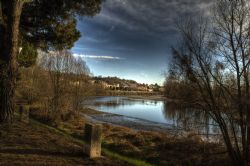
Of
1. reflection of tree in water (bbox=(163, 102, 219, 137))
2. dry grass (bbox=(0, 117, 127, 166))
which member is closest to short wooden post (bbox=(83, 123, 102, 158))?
dry grass (bbox=(0, 117, 127, 166))

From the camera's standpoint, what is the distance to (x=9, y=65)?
838 centimetres

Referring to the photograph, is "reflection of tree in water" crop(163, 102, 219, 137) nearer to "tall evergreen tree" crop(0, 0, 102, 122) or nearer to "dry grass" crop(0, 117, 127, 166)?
"dry grass" crop(0, 117, 127, 166)

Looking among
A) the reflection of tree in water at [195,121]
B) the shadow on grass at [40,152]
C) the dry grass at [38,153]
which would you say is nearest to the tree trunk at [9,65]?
the dry grass at [38,153]

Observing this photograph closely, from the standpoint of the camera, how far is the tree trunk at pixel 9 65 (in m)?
8.35

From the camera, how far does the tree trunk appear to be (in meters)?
Result: 8.35

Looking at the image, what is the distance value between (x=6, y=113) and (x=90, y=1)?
5.63 m

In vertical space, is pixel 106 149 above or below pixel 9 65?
below

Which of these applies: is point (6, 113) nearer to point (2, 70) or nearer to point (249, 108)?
point (2, 70)

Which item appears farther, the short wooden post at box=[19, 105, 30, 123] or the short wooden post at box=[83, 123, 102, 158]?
the short wooden post at box=[19, 105, 30, 123]

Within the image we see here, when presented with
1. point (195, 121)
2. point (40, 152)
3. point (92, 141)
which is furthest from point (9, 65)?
point (195, 121)

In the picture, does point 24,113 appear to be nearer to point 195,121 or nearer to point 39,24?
point 39,24

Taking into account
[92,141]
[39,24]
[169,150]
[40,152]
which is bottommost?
[169,150]

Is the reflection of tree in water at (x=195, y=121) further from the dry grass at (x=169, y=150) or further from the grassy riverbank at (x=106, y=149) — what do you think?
the grassy riverbank at (x=106, y=149)

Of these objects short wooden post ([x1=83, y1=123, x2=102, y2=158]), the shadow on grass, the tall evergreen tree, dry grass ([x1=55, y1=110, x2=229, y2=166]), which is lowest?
dry grass ([x1=55, y1=110, x2=229, y2=166])
